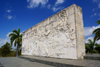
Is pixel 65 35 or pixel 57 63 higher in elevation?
pixel 65 35

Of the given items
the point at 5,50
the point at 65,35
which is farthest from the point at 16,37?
the point at 65,35

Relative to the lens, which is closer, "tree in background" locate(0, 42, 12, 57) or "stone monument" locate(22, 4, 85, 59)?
"stone monument" locate(22, 4, 85, 59)

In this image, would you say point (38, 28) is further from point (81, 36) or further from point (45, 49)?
point (81, 36)

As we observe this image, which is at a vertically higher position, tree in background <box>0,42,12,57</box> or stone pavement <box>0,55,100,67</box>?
stone pavement <box>0,55,100,67</box>

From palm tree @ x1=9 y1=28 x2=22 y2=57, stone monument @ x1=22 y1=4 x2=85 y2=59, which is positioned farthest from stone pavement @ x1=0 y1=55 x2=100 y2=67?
palm tree @ x1=9 y1=28 x2=22 y2=57

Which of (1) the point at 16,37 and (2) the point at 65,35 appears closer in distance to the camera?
(2) the point at 65,35

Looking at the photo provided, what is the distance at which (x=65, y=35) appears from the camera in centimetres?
542

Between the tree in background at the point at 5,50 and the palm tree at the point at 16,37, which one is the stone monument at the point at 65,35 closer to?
the palm tree at the point at 16,37

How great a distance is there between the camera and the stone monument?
190 inches

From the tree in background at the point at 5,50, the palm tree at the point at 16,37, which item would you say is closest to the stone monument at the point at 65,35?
the palm tree at the point at 16,37

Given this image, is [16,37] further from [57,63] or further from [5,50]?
[57,63]

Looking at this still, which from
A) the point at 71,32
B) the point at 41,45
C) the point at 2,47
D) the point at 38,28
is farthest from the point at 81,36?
the point at 2,47

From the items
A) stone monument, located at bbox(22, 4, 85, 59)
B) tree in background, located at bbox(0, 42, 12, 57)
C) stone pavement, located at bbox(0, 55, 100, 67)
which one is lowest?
tree in background, located at bbox(0, 42, 12, 57)

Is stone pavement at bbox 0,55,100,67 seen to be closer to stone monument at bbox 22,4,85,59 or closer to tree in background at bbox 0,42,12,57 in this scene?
stone monument at bbox 22,4,85,59
